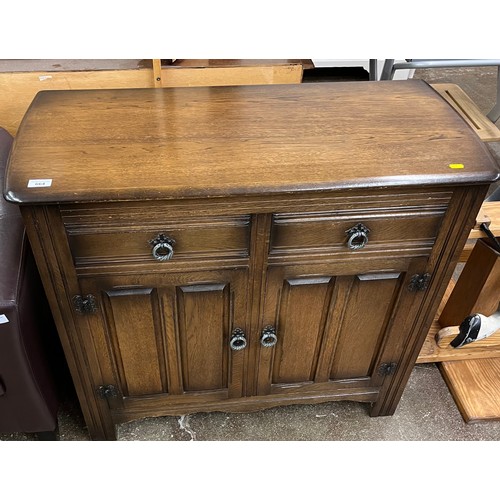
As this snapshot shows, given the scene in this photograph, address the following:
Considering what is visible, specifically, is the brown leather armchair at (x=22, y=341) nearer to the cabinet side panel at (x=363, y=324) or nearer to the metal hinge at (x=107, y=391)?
the metal hinge at (x=107, y=391)

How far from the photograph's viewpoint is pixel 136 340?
1102mm

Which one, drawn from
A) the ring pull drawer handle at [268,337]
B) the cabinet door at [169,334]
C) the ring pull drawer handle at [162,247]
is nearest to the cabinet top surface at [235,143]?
the ring pull drawer handle at [162,247]

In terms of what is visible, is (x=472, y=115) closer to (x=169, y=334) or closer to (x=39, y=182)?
(x=169, y=334)

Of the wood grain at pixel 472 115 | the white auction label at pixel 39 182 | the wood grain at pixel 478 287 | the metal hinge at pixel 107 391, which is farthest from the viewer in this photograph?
the wood grain at pixel 472 115

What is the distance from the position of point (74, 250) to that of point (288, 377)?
2.04ft

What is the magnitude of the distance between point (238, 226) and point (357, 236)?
0.22m

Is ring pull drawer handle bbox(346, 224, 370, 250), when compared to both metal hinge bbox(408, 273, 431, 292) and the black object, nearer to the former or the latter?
metal hinge bbox(408, 273, 431, 292)

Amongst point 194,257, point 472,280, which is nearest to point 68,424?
point 194,257

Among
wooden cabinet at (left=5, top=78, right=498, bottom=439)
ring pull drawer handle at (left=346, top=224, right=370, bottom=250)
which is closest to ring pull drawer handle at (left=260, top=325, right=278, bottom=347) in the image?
wooden cabinet at (left=5, top=78, right=498, bottom=439)

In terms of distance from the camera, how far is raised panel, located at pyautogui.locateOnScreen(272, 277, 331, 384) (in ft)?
3.47

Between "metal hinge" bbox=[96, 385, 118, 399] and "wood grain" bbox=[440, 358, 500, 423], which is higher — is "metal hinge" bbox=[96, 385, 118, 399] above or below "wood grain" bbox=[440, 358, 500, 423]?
above

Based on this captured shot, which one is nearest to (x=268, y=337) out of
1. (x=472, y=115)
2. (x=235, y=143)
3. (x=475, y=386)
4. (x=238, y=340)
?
(x=238, y=340)

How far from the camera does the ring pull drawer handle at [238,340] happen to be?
3.67ft

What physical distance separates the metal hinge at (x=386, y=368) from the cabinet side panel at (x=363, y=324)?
0.09 ft
